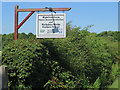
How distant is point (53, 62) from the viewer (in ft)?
27.4

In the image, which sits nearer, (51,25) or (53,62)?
(53,62)

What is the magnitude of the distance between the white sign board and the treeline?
37 centimetres

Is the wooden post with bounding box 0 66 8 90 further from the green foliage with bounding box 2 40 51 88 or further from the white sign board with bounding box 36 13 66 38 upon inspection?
the white sign board with bounding box 36 13 66 38

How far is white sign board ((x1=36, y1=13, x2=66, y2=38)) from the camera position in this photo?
9016mm

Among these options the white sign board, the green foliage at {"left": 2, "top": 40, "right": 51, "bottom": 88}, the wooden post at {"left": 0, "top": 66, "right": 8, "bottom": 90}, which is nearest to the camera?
the wooden post at {"left": 0, "top": 66, "right": 8, "bottom": 90}

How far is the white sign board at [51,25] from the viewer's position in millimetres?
9016

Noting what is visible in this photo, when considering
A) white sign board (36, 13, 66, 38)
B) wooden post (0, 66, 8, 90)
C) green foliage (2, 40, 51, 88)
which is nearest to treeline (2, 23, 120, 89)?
green foliage (2, 40, 51, 88)

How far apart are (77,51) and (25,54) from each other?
3.15m

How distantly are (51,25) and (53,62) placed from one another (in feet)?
5.39

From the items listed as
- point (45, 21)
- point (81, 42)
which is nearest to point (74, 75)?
point (81, 42)

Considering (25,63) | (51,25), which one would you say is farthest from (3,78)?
(51,25)

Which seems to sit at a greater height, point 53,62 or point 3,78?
point 53,62

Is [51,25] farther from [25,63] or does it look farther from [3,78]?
[3,78]

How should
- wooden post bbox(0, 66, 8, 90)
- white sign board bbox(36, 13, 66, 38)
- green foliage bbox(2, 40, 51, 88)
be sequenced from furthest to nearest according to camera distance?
white sign board bbox(36, 13, 66, 38), green foliage bbox(2, 40, 51, 88), wooden post bbox(0, 66, 8, 90)
